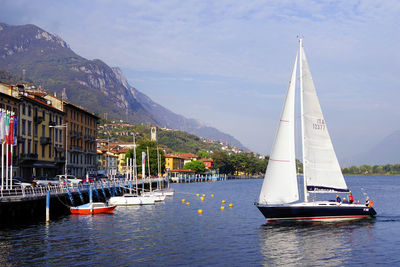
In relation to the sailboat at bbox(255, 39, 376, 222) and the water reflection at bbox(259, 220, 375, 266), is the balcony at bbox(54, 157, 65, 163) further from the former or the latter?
the sailboat at bbox(255, 39, 376, 222)

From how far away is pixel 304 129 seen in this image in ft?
148

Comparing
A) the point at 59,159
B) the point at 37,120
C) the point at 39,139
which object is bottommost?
the point at 59,159

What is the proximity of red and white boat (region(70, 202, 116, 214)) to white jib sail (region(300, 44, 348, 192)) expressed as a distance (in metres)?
27.0

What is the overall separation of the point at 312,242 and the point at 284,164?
30.9 feet

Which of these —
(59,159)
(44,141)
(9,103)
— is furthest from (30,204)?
(59,159)

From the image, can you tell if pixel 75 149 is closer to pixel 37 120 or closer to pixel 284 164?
pixel 37 120

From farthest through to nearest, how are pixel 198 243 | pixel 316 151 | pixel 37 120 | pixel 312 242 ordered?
pixel 37 120
pixel 316 151
pixel 198 243
pixel 312 242

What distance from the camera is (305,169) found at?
148 ft

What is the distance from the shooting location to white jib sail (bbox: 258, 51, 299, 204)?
44625mm

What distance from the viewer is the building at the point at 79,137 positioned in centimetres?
10412

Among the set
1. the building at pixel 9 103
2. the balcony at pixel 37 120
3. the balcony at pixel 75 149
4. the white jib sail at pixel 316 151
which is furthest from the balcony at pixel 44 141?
the white jib sail at pixel 316 151

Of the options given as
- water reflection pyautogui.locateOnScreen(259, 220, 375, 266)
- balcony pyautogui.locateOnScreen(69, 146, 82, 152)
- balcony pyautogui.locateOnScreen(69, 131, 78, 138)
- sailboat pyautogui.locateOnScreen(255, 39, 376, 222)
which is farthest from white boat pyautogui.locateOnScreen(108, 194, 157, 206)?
balcony pyautogui.locateOnScreen(69, 131, 78, 138)

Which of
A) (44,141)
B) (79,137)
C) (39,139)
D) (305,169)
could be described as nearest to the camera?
(305,169)

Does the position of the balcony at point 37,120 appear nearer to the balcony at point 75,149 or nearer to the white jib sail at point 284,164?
the balcony at point 75,149
